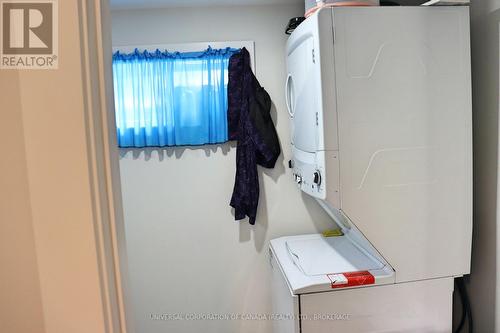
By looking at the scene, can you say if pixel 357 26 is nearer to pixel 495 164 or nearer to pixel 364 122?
pixel 364 122

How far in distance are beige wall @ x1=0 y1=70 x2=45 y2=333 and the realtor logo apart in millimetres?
29

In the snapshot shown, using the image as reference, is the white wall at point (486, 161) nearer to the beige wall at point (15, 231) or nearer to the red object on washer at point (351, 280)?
the red object on washer at point (351, 280)

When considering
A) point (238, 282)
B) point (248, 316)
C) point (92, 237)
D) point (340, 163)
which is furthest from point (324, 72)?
point (248, 316)

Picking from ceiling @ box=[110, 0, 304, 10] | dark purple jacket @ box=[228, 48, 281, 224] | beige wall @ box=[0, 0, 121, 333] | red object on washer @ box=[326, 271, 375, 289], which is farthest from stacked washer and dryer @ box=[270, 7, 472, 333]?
beige wall @ box=[0, 0, 121, 333]

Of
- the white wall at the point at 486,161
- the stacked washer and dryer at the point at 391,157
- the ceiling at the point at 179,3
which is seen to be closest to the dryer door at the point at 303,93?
the stacked washer and dryer at the point at 391,157

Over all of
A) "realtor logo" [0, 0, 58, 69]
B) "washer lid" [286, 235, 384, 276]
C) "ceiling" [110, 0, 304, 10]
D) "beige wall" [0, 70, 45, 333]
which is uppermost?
"ceiling" [110, 0, 304, 10]

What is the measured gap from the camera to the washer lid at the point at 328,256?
5.19 feet

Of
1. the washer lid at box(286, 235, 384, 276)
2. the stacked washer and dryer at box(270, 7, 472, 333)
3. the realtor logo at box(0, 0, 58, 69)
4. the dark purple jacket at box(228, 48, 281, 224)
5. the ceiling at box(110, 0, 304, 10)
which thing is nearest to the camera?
the realtor logo at box(0, 0, 58, 69)

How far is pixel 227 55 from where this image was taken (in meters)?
2.10

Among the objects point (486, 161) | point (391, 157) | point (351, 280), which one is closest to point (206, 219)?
point (351, 280)

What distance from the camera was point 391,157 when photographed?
141cm

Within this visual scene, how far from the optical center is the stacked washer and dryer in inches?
53.7

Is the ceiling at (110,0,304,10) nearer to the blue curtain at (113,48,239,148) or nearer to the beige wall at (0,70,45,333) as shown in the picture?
the blue curtain at (113,48,239,148)

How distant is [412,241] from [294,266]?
23.2 inches
